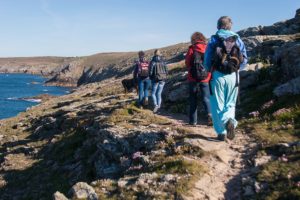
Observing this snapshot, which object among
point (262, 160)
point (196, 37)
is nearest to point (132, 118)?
point (196, 37)

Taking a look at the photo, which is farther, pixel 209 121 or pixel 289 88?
pixel 289 88

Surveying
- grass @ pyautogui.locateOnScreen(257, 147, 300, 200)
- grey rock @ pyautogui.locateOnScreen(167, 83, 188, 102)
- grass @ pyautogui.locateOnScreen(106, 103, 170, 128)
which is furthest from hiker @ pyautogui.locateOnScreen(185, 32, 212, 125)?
grey rock @ pyautogui.locateOnScreen(167, 83, 188, 102)

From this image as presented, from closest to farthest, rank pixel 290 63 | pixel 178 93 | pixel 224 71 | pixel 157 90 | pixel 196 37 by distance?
pixel 224 71, pixel 196 37, pixel 290 63, pixel 157 90, pixel 178 93

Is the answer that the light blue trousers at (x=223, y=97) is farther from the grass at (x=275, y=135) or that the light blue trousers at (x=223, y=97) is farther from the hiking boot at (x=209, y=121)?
the hiking boot at (x=209, y=121)

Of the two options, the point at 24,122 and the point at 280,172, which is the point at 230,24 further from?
the point at 24,122

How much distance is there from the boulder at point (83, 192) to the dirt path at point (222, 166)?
2.52 m

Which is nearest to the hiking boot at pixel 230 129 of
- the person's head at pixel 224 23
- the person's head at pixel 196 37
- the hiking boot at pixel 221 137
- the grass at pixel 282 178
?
the hiking boot at pixel 221 137

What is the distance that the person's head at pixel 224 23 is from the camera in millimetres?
12000

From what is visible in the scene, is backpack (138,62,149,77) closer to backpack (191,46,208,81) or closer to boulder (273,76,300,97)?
backpack (191,46,208,81)

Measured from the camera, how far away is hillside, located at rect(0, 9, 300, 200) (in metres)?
9.88

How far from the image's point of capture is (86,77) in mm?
183875

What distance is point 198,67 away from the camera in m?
14.7

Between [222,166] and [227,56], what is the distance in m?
2.99

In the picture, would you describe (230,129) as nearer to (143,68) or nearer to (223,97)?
(223,97)
